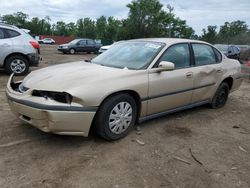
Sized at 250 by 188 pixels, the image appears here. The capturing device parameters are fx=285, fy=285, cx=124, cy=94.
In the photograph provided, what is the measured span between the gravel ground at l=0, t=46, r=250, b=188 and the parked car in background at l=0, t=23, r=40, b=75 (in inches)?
181

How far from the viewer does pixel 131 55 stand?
4691 mm

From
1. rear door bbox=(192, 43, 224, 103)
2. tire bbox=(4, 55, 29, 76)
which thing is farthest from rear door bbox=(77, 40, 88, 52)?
rear door bbox=(192, 43, 224, 103)

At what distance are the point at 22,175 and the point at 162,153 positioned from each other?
1764 millimetres

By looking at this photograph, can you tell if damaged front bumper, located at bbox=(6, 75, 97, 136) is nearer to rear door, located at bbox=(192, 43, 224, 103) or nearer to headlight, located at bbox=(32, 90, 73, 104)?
headlight, located at bbox=(32, 90, 73, 104)

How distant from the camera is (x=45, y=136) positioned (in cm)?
414

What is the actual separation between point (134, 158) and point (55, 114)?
1.13 meters

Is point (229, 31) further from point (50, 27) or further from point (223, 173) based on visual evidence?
point (223, 173)

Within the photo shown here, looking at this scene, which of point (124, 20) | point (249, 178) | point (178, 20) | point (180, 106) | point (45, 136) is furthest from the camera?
point (178, 20)

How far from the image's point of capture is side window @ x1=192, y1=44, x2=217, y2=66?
17.4ft

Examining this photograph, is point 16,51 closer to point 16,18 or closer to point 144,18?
point 144,18

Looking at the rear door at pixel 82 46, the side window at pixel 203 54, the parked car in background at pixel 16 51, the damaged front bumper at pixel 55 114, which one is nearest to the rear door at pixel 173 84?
the side window at pixel 203 54

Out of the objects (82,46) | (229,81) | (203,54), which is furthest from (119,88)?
(82,46)

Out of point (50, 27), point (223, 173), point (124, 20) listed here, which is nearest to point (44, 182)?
point (223, 173)

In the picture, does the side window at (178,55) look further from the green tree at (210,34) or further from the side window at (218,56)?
the green tree at (210,34)
